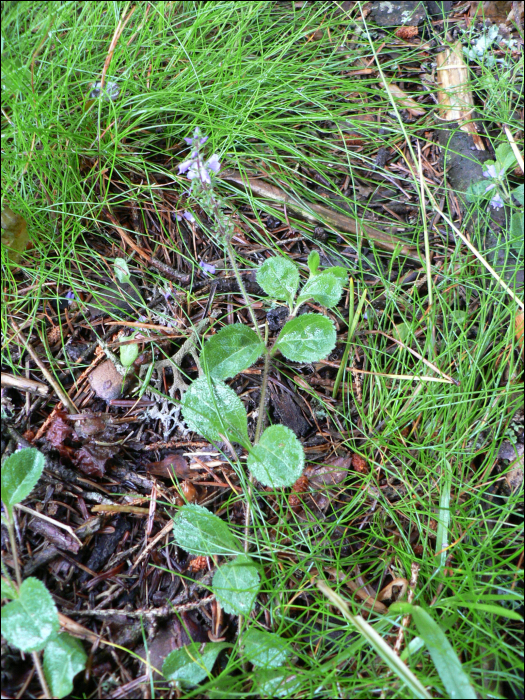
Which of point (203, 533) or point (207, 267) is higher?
point (207, 267)

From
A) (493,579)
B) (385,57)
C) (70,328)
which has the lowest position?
(493,579)

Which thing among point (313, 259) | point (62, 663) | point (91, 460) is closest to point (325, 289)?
point (313, 259)

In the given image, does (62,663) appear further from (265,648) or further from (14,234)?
(14,234)

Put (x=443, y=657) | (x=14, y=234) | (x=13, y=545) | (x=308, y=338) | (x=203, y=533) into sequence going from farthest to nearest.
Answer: (x=14, y=234) < (x=308, y=338) < (x=203, y=533) < (x=13, y=545) < (x=443, y=657)

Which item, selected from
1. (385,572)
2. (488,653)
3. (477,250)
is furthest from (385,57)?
(488,653)

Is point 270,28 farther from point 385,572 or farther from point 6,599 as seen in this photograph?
point 6,599

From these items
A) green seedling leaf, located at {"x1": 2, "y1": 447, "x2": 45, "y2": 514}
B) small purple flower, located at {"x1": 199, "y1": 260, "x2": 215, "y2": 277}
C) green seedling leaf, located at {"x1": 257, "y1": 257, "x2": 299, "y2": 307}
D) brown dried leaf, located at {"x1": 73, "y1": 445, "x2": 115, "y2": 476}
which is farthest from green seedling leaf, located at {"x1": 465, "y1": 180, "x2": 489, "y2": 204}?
green seedling leaf, located at {"x1": 2, "y1": 447, "x2": 45, "y2": 514}

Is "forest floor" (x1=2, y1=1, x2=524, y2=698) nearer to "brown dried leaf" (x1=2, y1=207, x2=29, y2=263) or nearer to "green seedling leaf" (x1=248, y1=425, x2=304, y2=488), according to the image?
"brown dried leaf" (x1=2, y1=207, x2=29, y2=263)
